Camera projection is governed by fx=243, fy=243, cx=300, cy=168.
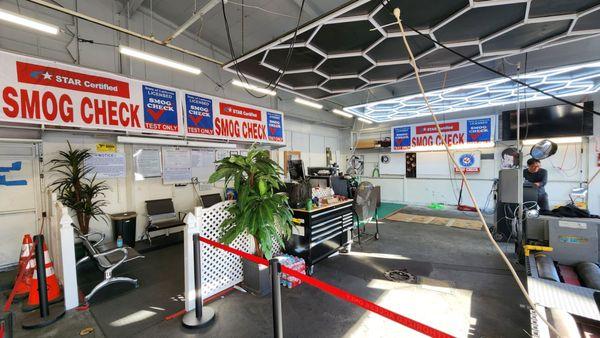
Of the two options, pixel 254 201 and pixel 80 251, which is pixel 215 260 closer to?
pixel 254 201

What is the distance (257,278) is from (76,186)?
3.43 meters

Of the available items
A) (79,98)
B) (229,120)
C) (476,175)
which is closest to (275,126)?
(229,120)

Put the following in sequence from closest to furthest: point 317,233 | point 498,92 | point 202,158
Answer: point 317,233, point 498,92, point 202,158

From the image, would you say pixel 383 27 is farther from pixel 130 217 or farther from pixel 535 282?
pixel 130 217

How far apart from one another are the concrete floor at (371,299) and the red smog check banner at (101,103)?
2.54m

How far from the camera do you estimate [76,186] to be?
3936 millimetres

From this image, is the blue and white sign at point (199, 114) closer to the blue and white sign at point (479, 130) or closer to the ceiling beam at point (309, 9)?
the ceiling beam at point (309, 9)

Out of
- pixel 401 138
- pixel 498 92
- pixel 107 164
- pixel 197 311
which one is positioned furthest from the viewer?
pixel 401 138

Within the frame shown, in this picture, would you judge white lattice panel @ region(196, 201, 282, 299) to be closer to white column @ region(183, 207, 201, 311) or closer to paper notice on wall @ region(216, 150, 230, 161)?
white column @ region(183, 207, 201, 311)

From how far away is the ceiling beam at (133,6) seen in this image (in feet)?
15.1

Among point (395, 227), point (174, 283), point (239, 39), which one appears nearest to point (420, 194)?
point (395, 227)

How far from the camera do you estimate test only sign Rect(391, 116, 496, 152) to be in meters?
7.33

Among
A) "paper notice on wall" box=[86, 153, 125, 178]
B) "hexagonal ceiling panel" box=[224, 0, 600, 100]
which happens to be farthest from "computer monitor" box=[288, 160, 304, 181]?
"paper notice on wall" box=[86, 153, 125, 178]

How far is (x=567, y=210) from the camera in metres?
3.41
